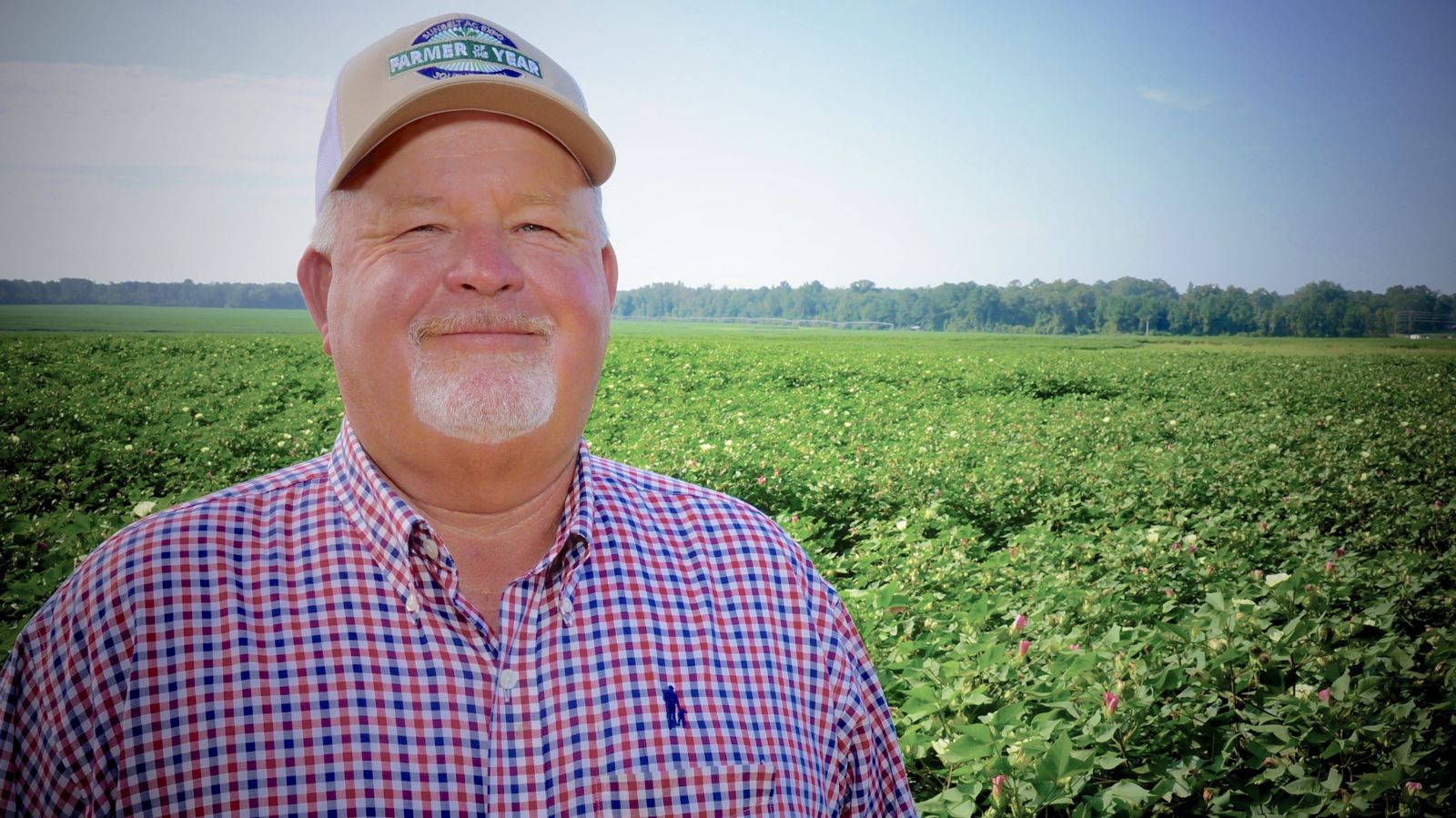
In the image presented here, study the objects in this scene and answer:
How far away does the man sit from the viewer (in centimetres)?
112

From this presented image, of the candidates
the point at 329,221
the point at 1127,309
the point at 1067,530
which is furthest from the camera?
the point at 1127,309

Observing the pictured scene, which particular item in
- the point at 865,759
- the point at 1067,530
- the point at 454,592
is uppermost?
the point at 454,592

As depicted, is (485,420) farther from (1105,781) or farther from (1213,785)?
(1213,785)

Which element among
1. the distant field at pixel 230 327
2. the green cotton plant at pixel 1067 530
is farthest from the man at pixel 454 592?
the distant field at pixel 230 327

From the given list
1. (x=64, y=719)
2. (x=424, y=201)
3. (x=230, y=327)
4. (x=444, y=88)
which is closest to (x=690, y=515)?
(x=424, y=201)

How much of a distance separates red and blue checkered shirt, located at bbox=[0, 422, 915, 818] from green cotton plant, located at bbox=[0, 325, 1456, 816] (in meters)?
0.88

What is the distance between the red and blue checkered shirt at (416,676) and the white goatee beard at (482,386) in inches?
5.4

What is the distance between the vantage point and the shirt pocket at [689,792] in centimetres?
124

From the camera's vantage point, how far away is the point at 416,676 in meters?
1.21

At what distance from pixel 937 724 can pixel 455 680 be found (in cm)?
162

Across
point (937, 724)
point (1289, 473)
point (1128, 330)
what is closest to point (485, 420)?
point (937, 724)

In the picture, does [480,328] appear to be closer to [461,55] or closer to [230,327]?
[461,55]

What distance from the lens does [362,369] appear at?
4.44ft

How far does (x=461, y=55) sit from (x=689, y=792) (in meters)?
1.13
